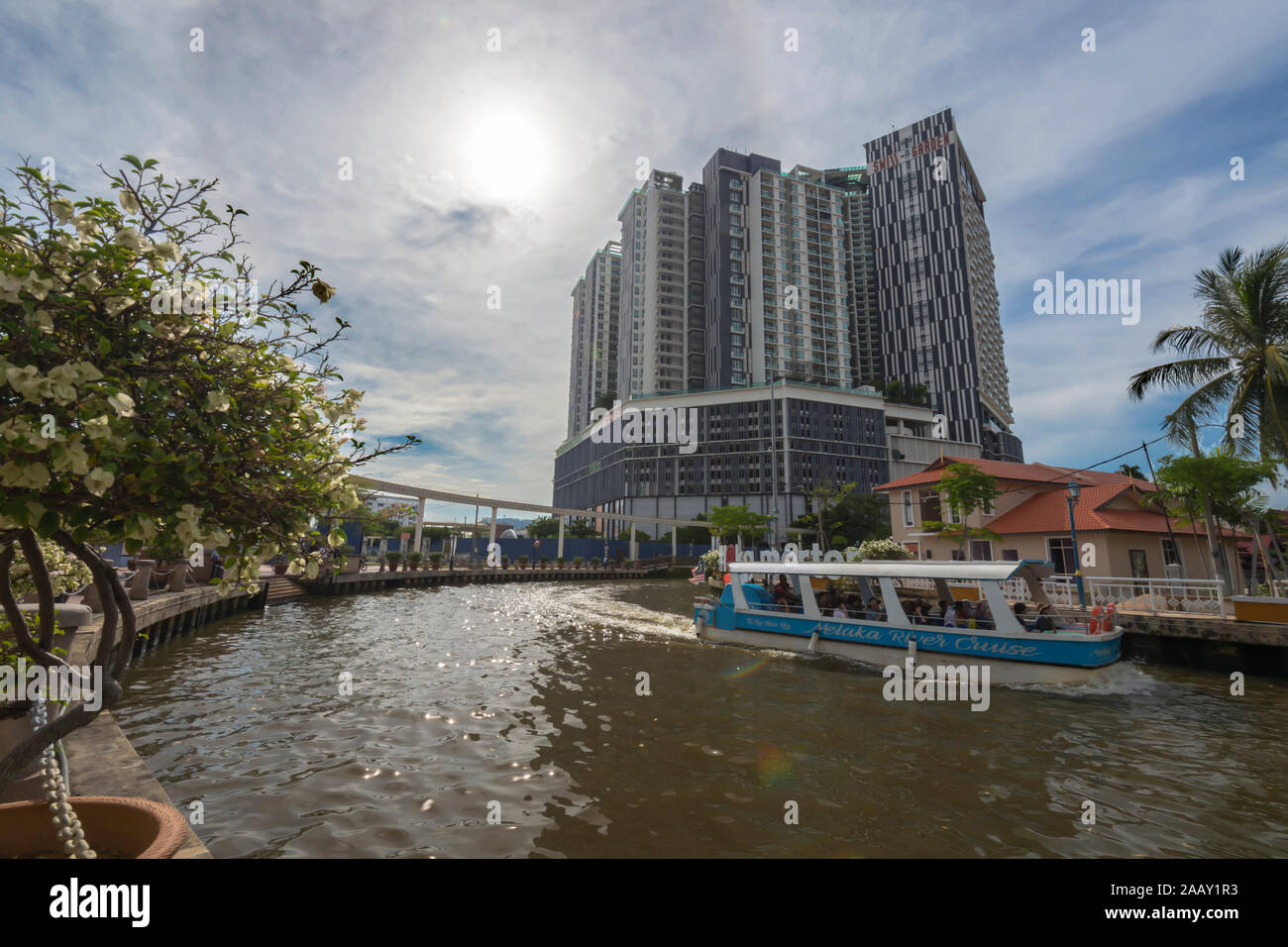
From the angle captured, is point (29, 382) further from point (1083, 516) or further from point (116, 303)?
point (1083, 516)

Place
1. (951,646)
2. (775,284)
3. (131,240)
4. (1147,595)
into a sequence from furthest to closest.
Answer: (775,284) → (1147,595) → (951,646) → (131,240)

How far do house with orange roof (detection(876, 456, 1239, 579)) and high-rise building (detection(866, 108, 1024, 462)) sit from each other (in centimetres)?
7756

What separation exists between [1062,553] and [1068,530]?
5.43ft

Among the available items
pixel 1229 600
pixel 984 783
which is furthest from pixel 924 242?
pixel 984 783

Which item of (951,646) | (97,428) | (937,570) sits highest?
(97,428)

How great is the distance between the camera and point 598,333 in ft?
463

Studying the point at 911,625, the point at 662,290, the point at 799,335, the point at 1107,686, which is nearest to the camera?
the point at 1107,686

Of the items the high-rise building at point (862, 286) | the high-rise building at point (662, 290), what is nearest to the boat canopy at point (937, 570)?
the high-rise building at point (662, 290)

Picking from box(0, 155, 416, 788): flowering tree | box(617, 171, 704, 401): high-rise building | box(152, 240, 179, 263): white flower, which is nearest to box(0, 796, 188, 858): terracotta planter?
box(0, 155, 416, 788): flowering tree

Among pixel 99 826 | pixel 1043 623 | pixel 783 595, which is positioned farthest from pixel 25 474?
pixel 783 595

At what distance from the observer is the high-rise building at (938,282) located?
4048 inches

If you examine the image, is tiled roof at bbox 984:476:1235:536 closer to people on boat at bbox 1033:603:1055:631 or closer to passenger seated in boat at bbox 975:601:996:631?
people on boat at bbox 1033:603:1055:631

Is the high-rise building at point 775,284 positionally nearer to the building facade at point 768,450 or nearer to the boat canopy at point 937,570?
the building facade at point 768,450
